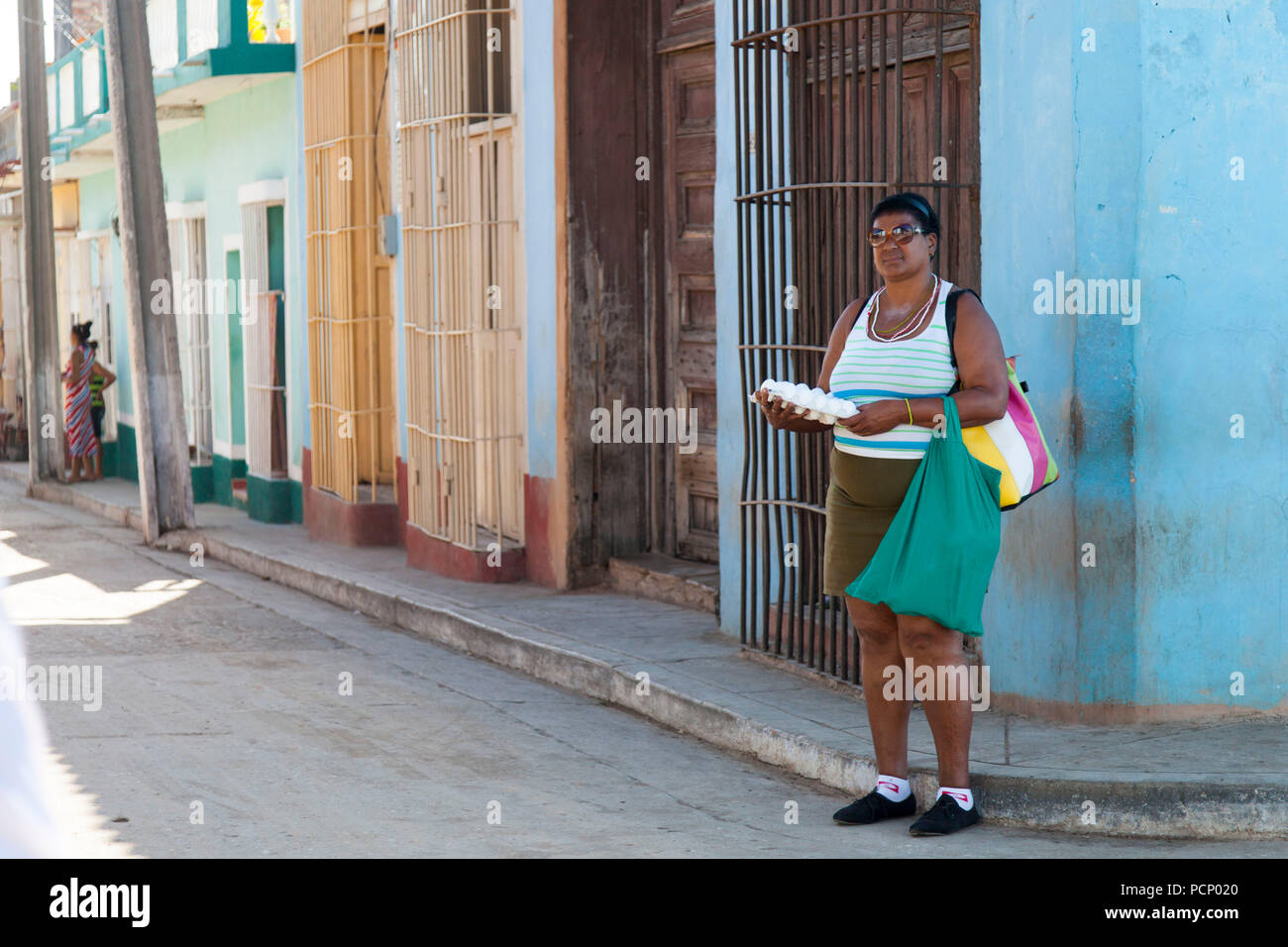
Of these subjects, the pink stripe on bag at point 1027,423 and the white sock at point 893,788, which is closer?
the pink stripe on bag at point 1027,423

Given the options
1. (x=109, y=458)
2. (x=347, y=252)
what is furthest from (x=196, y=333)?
(x=347, y=252)

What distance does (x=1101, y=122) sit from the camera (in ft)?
19.1

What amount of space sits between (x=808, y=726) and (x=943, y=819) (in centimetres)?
112

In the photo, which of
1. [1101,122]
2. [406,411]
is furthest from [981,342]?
[406,411]

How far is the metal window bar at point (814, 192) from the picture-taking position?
650 centimetres

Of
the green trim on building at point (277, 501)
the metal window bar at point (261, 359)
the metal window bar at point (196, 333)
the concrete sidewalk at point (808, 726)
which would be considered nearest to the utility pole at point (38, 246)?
the metal window bar at point (196, 333)

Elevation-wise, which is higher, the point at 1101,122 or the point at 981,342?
the point at 1101,122

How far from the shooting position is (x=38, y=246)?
19.3 metres

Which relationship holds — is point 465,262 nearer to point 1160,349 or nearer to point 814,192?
point 814,192

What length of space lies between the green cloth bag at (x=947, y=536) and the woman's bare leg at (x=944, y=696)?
0.07m

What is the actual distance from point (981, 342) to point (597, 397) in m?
4.77

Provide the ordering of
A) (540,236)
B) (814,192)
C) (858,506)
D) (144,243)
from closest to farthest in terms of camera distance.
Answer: (858,506) → (814,192) → (540,236) → (144,243)

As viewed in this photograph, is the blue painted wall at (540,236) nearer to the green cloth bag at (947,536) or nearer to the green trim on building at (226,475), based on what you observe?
the green cloth bag at (947,536)
